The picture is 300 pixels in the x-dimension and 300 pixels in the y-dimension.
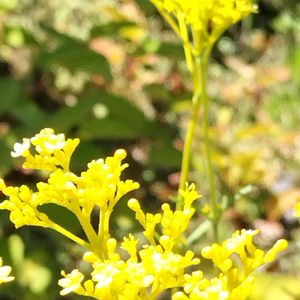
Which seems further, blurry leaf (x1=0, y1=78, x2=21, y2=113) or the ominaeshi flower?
blurry leaf (x1=0, y1=78, x2=21, y2=113)

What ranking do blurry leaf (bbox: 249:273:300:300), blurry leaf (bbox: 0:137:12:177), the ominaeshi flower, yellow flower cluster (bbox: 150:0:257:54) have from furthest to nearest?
1. blurry leaf (bbox: 0:137:12:177)
2. blurry leaf (bbox: 249:273:300:300)
3. yellow flower cluster (bbox: 150:0:257:54)
4. the ominaeshi flower

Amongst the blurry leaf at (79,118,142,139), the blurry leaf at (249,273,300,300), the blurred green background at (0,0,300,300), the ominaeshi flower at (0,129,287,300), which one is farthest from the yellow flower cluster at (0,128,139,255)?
the blurry leaf at (79,118,142,139)

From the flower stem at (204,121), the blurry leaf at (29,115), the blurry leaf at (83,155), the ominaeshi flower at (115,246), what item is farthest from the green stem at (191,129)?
the blurry leaf at (29,115)

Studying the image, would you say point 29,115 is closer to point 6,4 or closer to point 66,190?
point 6,4

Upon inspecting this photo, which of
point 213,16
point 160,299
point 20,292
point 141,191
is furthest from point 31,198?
point 141,191

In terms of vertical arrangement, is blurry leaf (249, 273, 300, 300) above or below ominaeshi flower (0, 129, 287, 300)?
above

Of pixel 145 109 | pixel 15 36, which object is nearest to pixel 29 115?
pixel 15 36

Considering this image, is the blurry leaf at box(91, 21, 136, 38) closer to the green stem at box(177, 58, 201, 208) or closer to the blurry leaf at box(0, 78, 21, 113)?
the blurry leaf at box(0, 78, 21, 113)
